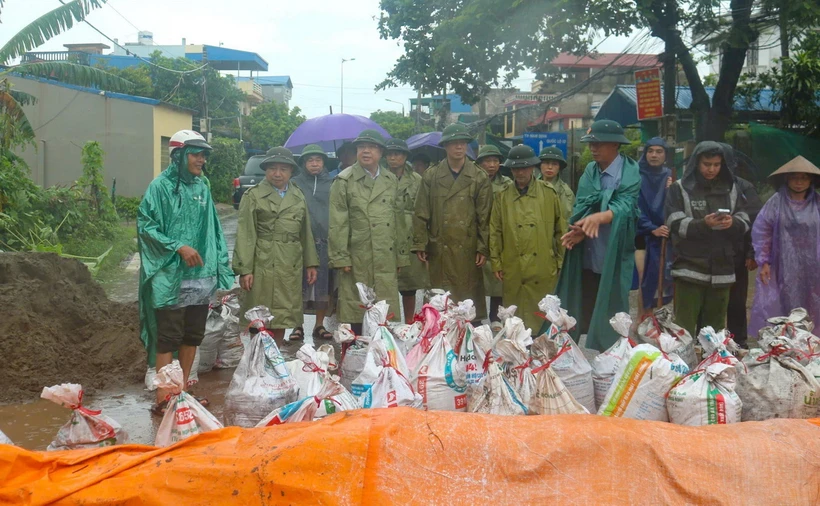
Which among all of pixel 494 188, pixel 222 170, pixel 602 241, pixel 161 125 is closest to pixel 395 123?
pixel 222 170

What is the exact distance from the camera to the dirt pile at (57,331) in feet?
18.1

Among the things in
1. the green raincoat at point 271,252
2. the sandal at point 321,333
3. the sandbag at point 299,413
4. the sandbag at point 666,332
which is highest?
the green raincoat at point 271,252

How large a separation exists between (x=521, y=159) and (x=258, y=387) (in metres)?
3.13

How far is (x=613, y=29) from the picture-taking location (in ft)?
34.5

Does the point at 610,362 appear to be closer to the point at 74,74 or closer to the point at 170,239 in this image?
the point at 170,239

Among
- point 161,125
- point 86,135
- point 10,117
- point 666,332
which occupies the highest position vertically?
point 161,125

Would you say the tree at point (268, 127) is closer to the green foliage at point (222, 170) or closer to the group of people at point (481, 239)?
the green foliage at point (222, 170)

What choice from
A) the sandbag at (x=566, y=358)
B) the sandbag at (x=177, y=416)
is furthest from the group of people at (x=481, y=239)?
the sandbag at (x=177, y=416)

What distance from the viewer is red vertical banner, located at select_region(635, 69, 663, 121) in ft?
35.4

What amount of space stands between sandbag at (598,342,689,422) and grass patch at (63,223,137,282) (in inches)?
337

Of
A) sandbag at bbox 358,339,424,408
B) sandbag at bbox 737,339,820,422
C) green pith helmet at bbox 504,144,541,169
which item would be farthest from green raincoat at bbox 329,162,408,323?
sandbag at bbox 737,339,820,422

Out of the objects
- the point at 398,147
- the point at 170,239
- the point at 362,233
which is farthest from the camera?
the point at 398,147

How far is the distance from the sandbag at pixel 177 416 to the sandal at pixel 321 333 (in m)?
3.69

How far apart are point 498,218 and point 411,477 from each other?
3536 millimetres
